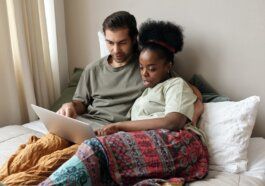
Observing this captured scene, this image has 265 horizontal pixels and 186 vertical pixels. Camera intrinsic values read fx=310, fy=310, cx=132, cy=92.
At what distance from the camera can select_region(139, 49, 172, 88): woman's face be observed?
4.57ft

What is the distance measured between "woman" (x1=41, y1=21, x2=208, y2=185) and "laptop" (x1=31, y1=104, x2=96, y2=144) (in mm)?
72

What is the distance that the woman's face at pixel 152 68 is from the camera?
1394mm

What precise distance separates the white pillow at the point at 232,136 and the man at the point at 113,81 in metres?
0.20

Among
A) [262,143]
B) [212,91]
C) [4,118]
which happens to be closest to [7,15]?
[4,118]

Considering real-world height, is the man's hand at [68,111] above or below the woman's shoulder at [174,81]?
below

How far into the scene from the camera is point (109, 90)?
166 cm

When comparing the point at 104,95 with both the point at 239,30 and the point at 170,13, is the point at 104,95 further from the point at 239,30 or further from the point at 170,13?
the point at 239,30

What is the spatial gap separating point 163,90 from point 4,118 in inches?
42.1

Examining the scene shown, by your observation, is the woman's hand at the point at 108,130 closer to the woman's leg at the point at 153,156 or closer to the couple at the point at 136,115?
the couple at the point at 136,115

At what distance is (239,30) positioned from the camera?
1499 millimetres

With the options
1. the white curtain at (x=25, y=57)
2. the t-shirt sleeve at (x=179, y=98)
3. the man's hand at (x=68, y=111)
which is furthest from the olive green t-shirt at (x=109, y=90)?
the white curtain at (x=25, y=57)

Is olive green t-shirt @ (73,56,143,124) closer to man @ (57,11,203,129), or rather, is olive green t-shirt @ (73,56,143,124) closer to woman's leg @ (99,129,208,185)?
man @ (57,11,203,129)

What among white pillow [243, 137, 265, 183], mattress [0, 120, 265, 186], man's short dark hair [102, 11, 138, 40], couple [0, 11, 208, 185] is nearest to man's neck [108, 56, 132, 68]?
couple [0, 11, 208, 185]

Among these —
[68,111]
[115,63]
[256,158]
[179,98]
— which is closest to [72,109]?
[68,111]
